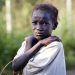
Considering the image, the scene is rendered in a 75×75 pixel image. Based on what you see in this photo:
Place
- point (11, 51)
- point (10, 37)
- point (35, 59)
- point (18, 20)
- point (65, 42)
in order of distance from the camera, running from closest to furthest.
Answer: point (35, 59) < point (11, 51) < point (10, 37) < point (65, 42) < point (18, 20)

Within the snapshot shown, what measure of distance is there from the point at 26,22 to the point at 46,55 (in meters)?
9.80

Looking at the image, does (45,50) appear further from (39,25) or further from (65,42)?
(65,42)

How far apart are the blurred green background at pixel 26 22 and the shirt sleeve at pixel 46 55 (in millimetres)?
7706

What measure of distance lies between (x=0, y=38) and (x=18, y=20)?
9.99 ft

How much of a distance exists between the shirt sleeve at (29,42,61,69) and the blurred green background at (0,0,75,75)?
7.71 metres

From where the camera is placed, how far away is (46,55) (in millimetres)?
3682

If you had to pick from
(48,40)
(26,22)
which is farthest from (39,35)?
(26,22)

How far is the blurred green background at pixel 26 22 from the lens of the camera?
40.1 feet

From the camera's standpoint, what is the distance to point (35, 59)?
369 cm

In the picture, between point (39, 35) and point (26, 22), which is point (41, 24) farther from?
point (26, 22)

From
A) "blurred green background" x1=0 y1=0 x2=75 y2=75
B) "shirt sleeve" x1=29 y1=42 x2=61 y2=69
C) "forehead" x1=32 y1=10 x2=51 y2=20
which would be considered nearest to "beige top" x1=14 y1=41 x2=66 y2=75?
"shirt sleeve" x1=29 y1=42 x2=61 y2=69

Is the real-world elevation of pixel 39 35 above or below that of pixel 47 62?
above

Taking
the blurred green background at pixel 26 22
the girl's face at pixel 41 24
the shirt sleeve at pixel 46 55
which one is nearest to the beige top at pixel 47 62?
the shirt sleeve at pixel 46 55

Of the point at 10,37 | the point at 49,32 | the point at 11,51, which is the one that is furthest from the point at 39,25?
the point at 10,37
